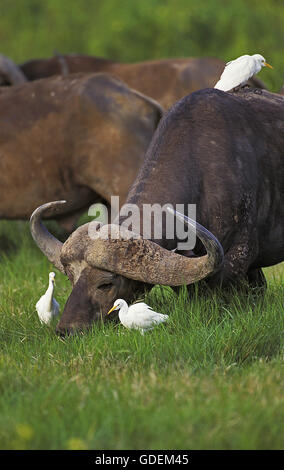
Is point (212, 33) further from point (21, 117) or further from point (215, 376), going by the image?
point (215, 376)

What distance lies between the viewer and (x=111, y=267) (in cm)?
562

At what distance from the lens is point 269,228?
6586mm

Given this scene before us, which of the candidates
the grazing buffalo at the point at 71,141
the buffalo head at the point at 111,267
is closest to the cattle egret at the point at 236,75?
the buffalo head at the point at 111,267

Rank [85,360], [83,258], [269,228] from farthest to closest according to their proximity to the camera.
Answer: [269,228]
[83,258]
[85,360]

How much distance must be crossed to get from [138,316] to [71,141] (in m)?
4.42

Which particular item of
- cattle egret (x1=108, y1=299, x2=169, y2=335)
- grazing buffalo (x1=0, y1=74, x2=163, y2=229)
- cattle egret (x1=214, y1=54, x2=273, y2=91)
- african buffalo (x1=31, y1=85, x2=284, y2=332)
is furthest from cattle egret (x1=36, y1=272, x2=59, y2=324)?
grazing buffalo (x1=0, y1=74, x2=163, y2=229)

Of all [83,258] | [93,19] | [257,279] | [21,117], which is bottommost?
[257,279]

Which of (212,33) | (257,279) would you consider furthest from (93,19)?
(257,279)

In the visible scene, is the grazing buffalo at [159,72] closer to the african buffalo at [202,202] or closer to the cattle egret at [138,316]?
the african buffalo at [202,202]

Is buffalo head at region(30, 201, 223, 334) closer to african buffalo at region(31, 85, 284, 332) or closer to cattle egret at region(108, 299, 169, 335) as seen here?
african buffalo at region(31, 85, 284, 332)

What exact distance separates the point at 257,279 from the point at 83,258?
75.9 inches

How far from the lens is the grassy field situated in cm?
381

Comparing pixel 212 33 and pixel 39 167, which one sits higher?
pixel 212 33

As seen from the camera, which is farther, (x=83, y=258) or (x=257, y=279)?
(x=257, y=279)
